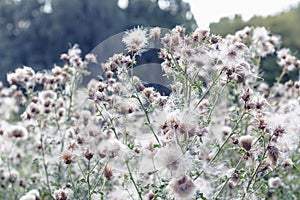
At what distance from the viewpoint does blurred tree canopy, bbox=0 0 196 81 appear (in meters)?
21.0

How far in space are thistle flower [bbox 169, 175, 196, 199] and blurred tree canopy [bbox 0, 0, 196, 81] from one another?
60.7ft

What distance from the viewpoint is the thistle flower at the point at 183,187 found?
1.78 metres

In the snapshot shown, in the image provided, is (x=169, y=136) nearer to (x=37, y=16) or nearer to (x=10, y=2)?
(x=37, y=16)

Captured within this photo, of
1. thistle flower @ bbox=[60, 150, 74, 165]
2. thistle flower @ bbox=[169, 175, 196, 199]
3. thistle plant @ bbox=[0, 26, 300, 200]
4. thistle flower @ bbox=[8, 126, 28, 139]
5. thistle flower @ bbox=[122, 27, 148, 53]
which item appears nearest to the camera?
thistle flower @ bbox=[169, 175, 196, 199]

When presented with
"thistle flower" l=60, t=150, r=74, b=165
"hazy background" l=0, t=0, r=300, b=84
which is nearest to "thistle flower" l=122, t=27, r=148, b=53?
"thistle flower" l=60, t=150, r=74, b=165

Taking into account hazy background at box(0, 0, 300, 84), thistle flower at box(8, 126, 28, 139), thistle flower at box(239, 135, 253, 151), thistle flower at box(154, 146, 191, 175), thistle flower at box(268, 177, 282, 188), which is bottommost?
thistle flower at box(154, 146, 191, 175)

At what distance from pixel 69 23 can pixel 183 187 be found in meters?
20.0

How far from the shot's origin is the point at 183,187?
5.83 ft

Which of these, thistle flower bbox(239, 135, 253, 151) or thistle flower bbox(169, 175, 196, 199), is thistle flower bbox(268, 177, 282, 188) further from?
thistle flower bbox(169, 175, 196, 199)

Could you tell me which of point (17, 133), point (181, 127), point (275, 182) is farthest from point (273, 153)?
point (17, 133)

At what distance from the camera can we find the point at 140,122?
12.0ft

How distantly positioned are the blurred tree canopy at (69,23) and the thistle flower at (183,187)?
18.5 metres

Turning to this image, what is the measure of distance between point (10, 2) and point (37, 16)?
3.21 metres

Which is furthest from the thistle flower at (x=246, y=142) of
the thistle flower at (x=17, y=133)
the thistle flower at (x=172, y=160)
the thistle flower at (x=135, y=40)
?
the thistle flower at (x=17, y=133)
